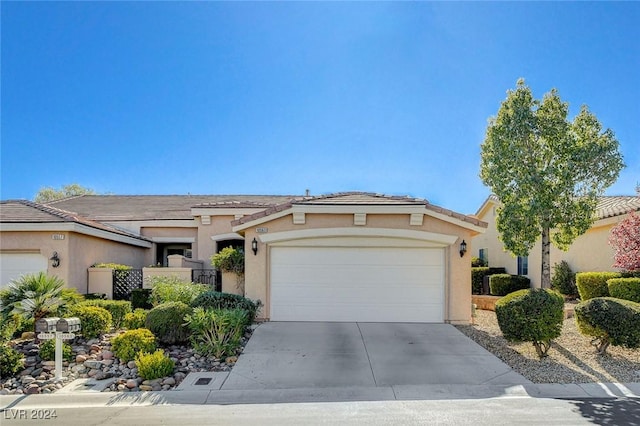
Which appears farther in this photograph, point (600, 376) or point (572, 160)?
point (572, 160)

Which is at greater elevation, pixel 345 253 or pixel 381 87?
pixel 381 87

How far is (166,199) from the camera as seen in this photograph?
890 inches

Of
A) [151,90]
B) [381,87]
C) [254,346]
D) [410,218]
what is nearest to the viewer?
[254,346]

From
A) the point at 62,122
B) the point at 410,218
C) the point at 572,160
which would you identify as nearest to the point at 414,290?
the point at 410,218

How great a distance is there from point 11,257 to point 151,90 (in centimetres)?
717

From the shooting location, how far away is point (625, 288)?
37.4 ft

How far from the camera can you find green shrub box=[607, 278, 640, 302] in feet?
36.6

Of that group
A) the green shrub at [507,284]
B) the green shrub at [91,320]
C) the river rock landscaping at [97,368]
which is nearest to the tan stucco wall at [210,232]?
the green shrub at [91,320]

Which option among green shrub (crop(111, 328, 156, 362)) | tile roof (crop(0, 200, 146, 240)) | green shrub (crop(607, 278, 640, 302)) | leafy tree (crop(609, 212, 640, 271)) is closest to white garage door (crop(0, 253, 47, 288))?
tile roof (crop(0, 200, 146, 240))

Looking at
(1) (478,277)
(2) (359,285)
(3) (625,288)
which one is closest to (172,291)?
(2) (359,285)

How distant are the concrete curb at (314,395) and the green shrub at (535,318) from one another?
132cm

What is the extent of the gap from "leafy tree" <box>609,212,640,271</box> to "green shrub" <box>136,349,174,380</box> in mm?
12660

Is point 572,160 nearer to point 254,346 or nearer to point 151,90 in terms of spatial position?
point 254,346

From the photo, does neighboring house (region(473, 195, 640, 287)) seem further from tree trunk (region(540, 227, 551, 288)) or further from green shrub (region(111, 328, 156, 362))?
green shrub (region(111, 328, 156, 362))
